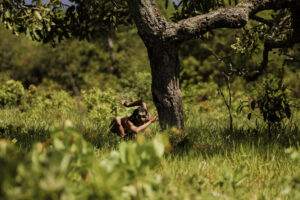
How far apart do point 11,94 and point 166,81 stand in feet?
23.3

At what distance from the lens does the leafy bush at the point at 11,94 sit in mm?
8898

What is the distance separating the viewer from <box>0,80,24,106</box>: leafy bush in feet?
29.2

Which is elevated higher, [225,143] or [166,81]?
[166,81]

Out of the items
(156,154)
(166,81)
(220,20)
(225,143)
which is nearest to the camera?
(156,154)

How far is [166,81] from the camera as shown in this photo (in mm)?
3809

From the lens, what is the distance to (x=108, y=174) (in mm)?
1426

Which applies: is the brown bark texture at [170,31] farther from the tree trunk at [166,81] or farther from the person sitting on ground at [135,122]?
the person sitting on ground at [135,122]

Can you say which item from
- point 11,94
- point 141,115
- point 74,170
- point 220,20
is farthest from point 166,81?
point 11,94

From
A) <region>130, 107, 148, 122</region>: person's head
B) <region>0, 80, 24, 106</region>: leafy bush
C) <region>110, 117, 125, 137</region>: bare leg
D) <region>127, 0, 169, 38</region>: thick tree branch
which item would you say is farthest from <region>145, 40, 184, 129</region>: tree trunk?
<region>0, 80, 24, 106</region>: leafy bush

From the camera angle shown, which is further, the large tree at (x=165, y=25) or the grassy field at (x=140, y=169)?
the large tree at (x=165, y=25)

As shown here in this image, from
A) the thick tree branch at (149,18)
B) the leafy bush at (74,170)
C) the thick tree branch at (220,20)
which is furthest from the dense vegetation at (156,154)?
the thick tree branch at (149,18)

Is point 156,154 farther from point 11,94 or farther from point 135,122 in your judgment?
point 11,94

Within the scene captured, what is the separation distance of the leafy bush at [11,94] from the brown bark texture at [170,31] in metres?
6.87

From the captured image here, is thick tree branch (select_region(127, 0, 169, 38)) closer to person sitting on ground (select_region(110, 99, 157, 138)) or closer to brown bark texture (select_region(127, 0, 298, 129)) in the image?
brown bark texture (select_region(127, 0, 298, 129))
